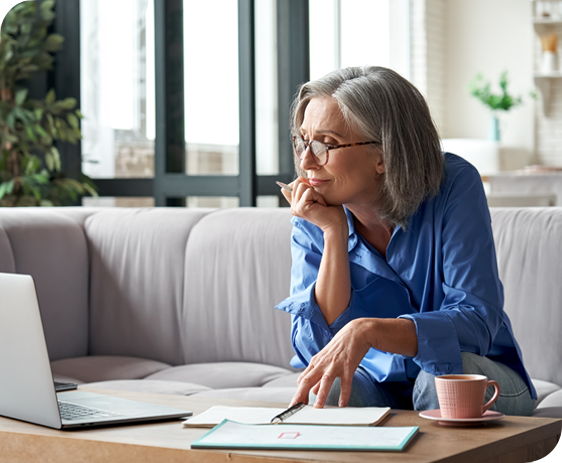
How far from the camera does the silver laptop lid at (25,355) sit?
113cm

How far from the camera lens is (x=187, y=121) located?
3783mm

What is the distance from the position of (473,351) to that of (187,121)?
266 centimetres

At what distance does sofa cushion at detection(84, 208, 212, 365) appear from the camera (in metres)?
2.66

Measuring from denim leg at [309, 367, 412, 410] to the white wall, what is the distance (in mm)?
6322

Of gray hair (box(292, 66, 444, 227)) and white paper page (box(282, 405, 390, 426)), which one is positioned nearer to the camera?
white paper page (box(282, 405, 390, 426))

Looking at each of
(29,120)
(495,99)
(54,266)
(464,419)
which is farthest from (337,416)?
(495,99)

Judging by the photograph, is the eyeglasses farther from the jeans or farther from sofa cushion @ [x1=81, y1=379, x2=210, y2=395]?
sofa cushion @ [x1=81, y1=379, x2=210, y2=395]

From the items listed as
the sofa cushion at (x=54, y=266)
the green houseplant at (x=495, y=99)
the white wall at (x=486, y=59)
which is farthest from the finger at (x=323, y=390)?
the white wall at (x=486, y=59)

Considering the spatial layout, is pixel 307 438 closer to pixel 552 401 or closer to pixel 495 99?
pixel 552 401

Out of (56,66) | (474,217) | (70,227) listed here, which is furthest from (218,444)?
(56,66)

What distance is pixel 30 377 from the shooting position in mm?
1162

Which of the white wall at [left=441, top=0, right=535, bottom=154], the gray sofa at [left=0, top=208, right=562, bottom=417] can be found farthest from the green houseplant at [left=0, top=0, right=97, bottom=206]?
the white wall at [left=441, top=0, right=535, bottom=154]

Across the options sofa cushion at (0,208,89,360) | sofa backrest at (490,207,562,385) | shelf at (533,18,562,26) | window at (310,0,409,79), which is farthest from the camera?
shelf at (533,18,562,26)

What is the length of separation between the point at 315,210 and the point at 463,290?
0.33 metres
